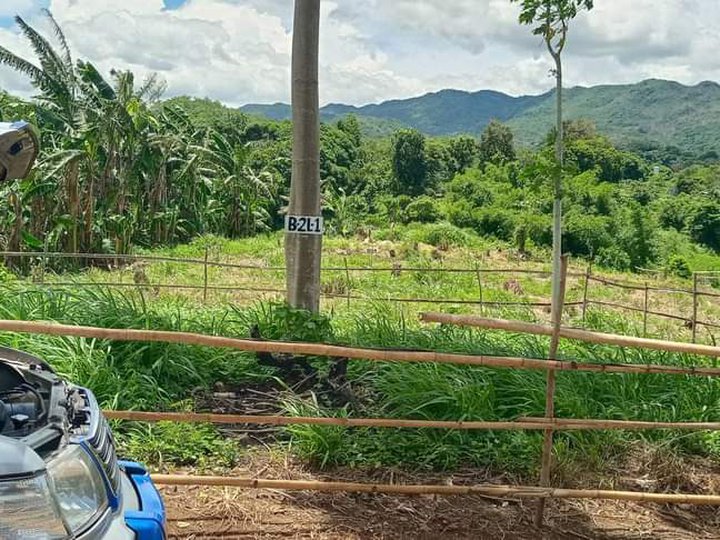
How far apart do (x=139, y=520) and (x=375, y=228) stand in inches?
1172

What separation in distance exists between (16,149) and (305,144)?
3.05m

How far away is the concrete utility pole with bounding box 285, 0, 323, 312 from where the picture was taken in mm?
5336

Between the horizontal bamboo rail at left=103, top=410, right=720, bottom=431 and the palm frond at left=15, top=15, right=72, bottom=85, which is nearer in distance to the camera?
the horizontal bamboo rail at left=103, top=410, right=720, bottom=431

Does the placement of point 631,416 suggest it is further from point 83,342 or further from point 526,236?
point 526,236

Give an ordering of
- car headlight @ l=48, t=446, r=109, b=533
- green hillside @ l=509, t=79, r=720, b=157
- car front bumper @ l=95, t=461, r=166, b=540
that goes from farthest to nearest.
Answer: green hillside @ l=509, t=79, r=720, b=157 < car front bumper @ l=95, t=461, r=166, b=540 < car headlight @ l=48, t=446, r=109, b=533

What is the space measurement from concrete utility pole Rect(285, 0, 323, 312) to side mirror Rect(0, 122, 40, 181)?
2.79m

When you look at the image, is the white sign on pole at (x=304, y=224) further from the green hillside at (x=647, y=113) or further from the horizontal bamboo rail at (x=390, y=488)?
the green hillside at (x=647, y=113)

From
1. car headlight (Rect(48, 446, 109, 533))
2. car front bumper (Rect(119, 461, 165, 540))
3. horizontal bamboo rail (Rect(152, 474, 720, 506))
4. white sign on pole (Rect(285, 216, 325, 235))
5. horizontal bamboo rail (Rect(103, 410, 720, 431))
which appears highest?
white sign on pole (Rect(285, 216, 325, 235))

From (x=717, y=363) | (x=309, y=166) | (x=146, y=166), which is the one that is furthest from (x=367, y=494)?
(x=146, y=166)

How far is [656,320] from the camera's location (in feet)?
43.0

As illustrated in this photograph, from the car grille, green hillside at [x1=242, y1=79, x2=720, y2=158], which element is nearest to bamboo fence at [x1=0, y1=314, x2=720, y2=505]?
the car grille

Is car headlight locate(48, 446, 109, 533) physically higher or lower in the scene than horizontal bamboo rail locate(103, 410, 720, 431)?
higher

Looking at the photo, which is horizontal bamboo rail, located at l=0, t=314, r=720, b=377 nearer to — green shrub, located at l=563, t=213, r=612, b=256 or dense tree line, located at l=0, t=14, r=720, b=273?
dense tree line, located at l=0, t=14, r=720, b=273

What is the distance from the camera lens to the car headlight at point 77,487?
162 cm
